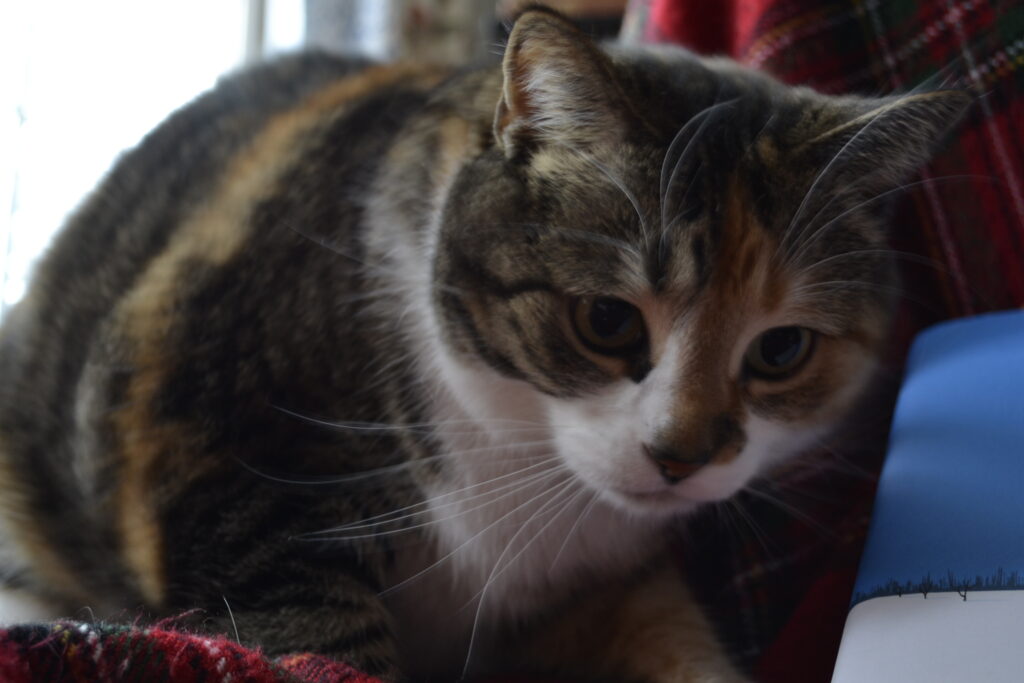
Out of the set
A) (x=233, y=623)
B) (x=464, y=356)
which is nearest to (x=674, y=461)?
(x=464, y=356)

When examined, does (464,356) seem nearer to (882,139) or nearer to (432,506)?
(432,506)

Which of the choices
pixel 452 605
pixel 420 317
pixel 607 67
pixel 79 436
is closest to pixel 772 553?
pixel 452 605

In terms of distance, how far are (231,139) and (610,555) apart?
1.90 ft

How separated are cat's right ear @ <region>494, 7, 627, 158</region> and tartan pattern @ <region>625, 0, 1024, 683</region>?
372 mm

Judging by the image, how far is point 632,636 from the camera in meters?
0.87

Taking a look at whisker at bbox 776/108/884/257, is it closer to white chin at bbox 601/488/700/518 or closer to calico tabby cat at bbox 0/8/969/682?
calico tabby cat at bbox 0/8/969/682

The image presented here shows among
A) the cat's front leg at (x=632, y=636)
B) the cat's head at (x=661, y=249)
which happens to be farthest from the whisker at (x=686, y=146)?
the cat's front leg at (x=632, y=636)

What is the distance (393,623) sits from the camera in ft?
2.58

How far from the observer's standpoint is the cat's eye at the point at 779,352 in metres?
0.74

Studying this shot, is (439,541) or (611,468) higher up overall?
(611,468)

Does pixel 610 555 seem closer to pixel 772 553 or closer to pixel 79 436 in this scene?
pixel 772 553

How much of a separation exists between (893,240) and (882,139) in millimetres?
323

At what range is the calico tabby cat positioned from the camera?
2.27 feet

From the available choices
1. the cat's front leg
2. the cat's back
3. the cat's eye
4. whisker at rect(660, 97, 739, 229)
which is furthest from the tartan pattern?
the cat's back
